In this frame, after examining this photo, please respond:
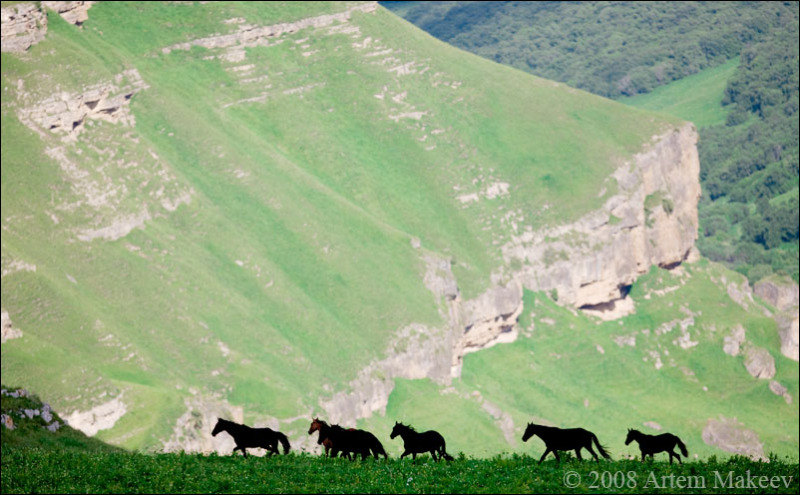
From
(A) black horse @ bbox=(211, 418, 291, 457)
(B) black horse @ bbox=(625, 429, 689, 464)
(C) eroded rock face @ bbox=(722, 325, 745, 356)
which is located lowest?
(C) eroded rock face @ bbox=(722, 325, 745, 356)

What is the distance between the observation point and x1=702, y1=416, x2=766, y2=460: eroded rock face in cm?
14762

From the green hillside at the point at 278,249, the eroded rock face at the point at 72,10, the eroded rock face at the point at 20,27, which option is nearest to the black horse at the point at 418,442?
the green hillside at the point at 278,249

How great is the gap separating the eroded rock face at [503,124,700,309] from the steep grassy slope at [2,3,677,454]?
3660mm

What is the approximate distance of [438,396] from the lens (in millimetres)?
139125

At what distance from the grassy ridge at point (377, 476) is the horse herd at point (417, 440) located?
1.10 m

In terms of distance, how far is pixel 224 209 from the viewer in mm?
149875

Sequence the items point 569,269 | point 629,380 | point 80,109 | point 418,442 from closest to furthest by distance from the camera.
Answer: point 418,442, point 80,109, point 629,380, point 569,269

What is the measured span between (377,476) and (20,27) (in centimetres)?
13023

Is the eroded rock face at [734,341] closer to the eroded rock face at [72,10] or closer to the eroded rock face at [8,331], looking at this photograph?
the eroded rock face at [8,331]

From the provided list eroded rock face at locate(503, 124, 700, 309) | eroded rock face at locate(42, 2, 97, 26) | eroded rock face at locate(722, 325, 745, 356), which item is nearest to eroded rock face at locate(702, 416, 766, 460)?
eroded rock face at locate(722, 325, 745, 356)

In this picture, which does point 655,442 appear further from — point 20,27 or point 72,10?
point 72,10

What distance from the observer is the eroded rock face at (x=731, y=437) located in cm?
14762

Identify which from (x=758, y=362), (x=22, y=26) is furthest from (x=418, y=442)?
(x=758, y=362)

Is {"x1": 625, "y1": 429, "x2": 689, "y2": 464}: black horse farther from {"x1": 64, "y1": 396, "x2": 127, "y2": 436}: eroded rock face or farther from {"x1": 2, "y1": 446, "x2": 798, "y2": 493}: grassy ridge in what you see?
{"x1": 64, "y1": 396, "x2": 127, "y2": 436}: eroded rock face
